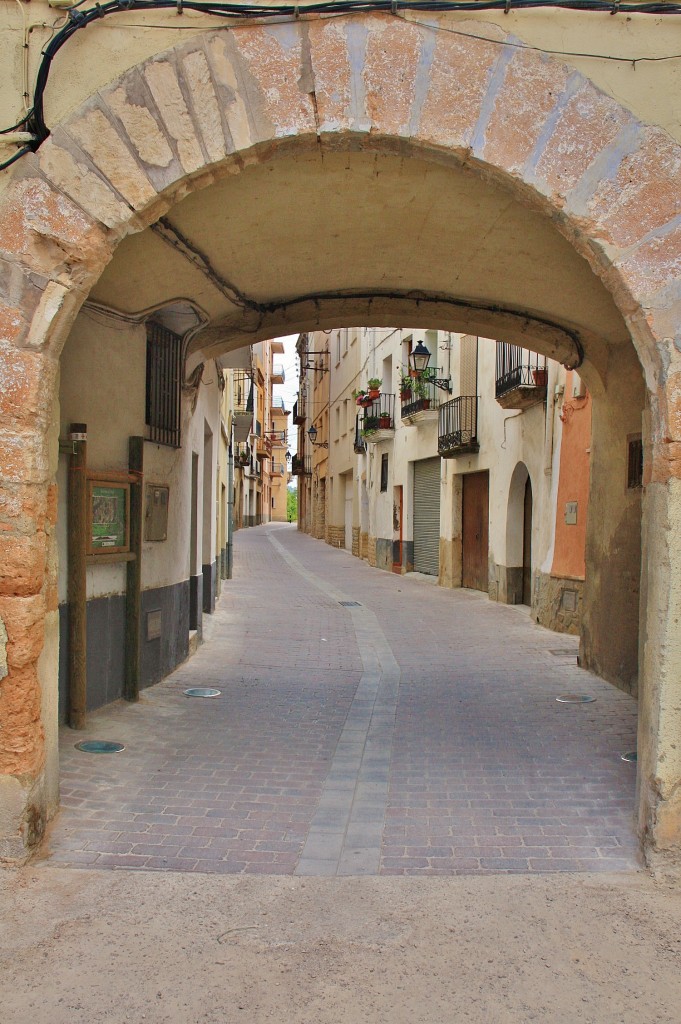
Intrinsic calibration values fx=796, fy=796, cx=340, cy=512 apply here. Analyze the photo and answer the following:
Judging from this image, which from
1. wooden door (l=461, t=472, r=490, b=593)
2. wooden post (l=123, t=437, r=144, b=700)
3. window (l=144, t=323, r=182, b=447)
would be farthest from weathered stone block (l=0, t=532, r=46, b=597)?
wooden door (l=461, t=472, r=490, b=593)

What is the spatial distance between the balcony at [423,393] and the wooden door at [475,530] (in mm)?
2005

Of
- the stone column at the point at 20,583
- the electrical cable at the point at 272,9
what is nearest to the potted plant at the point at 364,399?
the electrical cable at the point at 272,9

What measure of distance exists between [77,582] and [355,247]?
119 inches

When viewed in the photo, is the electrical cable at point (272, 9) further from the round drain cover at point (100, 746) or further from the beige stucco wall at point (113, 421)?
the round drain cover at point (100, 746)

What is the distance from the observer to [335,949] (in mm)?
2926

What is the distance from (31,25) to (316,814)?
13.5ft

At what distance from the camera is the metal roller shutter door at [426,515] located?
18.2 m

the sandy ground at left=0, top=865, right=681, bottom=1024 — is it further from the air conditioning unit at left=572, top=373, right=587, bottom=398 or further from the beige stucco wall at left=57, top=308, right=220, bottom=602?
the air conditioning unit at left=572, top=373, right=587, bottom=398

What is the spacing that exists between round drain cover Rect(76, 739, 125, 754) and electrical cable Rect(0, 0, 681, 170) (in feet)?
11.1

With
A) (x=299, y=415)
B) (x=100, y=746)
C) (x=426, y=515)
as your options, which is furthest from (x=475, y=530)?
(x=299, y=415)

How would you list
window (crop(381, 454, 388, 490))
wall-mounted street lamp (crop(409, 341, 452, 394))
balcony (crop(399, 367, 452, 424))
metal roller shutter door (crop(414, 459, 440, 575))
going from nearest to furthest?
wall-mounted street lamp (crop(409, 341, 452, 394))
balcony (crop(399, 367, 452, 424))
metal roller shutter door (crop(414, 459, 440, 575))
window (crop(381, 454, 388, 490))

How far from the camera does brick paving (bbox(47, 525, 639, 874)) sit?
147 inches

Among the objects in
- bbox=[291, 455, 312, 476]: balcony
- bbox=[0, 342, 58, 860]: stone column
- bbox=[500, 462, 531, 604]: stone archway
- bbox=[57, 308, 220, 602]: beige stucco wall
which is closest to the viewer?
bbox=[0, 342, 58, 860]: stone column

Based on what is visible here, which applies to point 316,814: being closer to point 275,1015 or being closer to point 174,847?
point 174,847
